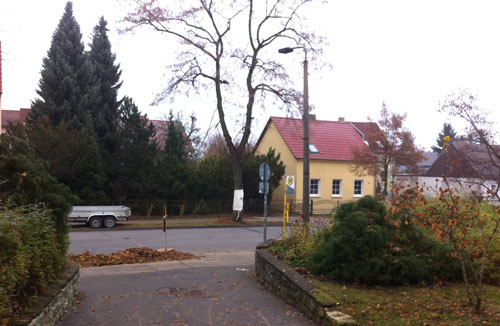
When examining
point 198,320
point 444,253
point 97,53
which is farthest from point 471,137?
point 97,53

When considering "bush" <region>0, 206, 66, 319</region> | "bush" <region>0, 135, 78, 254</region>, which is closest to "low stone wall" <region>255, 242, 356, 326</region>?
"bush" <region>0, 206, 66, 319</region>

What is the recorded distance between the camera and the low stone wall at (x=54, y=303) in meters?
4.87

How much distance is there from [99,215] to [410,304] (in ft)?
62.0

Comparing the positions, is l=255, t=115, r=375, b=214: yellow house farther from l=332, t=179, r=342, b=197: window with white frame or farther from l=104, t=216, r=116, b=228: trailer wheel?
l=104, t=216, r=116, b=228: trailer wheel

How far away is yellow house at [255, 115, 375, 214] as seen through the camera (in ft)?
114

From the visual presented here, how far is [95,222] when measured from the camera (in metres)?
22.6

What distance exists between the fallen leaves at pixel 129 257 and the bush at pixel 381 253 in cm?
636

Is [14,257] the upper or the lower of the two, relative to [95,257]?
upper

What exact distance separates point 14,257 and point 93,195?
73.0 ft

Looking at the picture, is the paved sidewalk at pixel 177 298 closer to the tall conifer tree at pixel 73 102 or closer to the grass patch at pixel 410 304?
the grass patch at pixel 410 304

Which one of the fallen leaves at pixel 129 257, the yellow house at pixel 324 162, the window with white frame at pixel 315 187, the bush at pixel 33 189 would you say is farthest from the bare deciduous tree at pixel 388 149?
the bush at pixel 33 189

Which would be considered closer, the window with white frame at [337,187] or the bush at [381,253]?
the bush at [381,253]

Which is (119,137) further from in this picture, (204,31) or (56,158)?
(204,31)

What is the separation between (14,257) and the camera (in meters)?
4.62
